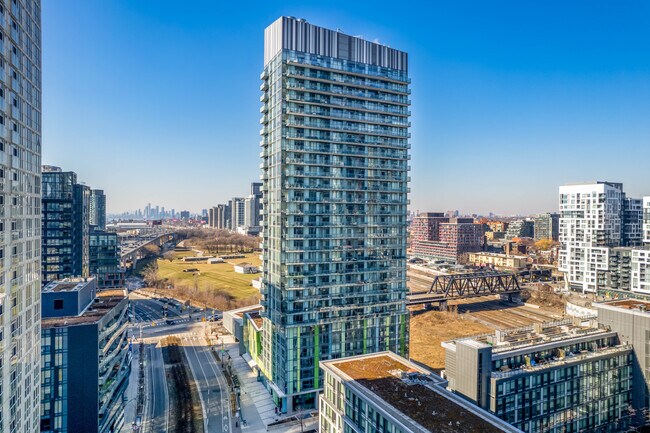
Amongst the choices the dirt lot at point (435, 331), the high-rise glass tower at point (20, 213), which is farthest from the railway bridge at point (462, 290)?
the high-rise glass tower at point (20, 213)

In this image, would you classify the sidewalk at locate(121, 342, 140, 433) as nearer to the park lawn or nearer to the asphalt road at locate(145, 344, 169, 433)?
the asphalt road at locate(145, 344, 169, 433)

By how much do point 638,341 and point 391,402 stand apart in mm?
43309

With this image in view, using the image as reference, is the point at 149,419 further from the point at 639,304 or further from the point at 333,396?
the point at 639,304

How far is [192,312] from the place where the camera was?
135875 millimetres

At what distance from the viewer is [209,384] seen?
8056cm

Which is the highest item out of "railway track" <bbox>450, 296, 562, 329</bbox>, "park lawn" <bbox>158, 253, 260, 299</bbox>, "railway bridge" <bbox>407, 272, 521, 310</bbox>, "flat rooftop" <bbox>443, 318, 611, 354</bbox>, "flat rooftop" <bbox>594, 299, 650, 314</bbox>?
"flat rooftop" <bbox>594, 299, 650, 314</bbox>

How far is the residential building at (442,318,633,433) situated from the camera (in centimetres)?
5000

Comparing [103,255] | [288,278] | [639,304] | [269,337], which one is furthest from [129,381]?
[639,304]

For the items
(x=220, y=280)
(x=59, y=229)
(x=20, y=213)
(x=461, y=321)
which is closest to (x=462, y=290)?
(x=461, y=321)

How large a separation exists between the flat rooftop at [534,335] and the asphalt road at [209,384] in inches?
1518

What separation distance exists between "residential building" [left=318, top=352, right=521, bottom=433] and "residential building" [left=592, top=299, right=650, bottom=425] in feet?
111


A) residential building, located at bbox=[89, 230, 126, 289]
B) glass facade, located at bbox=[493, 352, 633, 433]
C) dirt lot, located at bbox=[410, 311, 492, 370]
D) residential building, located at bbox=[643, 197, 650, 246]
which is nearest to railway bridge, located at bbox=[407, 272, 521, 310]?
dirt lot, located at bbox=[410, 311, 492, 370]

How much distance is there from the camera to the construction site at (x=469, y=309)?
10831 centimetres

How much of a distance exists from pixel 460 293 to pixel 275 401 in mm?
90695
